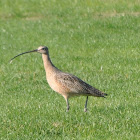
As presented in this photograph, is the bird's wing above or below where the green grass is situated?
above

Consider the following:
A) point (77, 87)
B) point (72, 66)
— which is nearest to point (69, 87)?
Result: point (77, 87)

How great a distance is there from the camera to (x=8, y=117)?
819 cm

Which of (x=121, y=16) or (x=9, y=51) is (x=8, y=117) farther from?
(x=121, y=16)

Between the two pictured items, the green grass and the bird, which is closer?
the green grass

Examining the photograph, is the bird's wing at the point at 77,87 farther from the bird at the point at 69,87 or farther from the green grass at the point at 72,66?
the green grass at the point at 72,66

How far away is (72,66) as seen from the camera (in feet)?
44.1

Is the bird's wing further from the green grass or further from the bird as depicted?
the green grass

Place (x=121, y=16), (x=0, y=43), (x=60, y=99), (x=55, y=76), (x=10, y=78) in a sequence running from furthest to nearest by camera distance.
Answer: (x=121, y=16) → (x=0, y=43) → (x=10, y=78) → (x=60, y=99) → (x=55, y=76)

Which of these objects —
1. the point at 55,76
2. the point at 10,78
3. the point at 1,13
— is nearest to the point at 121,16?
the point at 1,13

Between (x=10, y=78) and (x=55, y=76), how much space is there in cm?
373

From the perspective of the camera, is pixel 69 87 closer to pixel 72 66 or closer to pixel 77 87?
pixel 77 87

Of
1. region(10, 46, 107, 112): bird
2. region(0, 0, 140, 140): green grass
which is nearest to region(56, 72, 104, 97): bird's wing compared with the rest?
region(10, 46, 107, 112): bird

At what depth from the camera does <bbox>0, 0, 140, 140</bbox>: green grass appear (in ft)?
24.7

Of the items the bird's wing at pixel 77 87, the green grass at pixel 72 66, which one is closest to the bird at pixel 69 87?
the bird's wing at pixel 77 87
